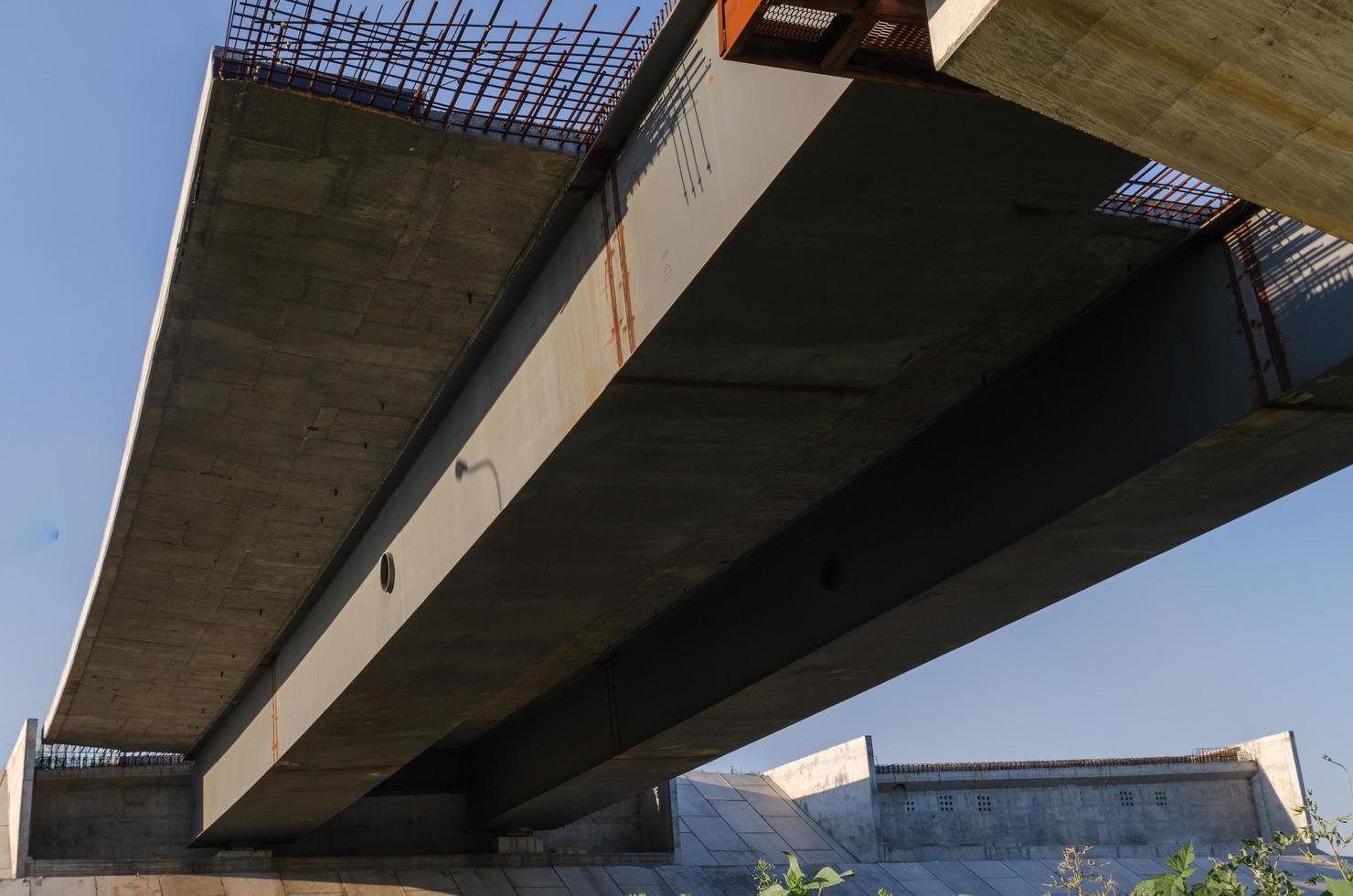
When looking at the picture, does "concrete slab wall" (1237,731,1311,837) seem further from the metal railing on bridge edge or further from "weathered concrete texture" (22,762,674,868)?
the metal railing on bridge edge

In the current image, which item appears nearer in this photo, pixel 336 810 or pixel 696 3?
pixel 696 3

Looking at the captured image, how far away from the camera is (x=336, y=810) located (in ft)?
73.9

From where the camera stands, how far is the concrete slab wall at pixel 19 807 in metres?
22.2

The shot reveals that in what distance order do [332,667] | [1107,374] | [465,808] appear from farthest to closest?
[465,808]
[332,667]
[1107,374]

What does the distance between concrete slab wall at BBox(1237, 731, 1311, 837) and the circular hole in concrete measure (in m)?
22.6

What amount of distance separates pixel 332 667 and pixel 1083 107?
544 inches

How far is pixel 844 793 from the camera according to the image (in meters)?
31.2

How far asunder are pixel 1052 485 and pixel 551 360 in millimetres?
4335

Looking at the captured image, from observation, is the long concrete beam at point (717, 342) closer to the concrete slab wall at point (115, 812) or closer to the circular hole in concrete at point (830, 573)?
the circular hole in concrete at point (830, 573)

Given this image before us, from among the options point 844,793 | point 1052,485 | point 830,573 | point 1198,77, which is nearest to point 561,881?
point 844,793

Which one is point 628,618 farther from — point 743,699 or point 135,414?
point 135,414

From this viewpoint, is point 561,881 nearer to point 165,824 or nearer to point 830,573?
point 165,824

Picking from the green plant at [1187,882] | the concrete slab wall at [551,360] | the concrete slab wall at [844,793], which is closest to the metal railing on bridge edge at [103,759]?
the concrete slab wall at [551,360]

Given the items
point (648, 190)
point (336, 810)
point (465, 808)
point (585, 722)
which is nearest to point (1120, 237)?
point (648, 190)
